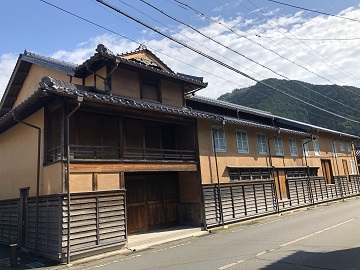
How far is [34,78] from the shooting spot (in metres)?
17.7

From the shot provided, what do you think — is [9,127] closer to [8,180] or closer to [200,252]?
[8,180]

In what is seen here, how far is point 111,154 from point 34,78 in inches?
313

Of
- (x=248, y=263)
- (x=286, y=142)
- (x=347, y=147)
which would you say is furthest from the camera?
(x=347, y=147)

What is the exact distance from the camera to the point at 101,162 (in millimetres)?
11641

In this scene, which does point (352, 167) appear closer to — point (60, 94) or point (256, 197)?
point (256, 197)

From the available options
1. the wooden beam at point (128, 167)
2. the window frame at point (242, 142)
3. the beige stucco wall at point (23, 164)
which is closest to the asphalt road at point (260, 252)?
the wooden beam at point (128, 167)

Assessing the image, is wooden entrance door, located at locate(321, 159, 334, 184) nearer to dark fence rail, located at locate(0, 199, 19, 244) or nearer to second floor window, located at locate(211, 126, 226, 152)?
second floor window, located at locate(211, 126, 226, 152)

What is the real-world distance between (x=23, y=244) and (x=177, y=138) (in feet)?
28.7

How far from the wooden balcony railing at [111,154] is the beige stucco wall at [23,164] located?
632mm

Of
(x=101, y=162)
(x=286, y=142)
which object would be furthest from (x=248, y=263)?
(x=286, y=142)

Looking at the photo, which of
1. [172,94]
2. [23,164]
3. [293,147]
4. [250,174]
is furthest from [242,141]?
[23,164]

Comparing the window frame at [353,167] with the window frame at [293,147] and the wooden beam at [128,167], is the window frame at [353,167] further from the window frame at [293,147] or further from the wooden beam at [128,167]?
the wooden beam at [128,167]

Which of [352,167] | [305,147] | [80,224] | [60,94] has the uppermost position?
[60,94]

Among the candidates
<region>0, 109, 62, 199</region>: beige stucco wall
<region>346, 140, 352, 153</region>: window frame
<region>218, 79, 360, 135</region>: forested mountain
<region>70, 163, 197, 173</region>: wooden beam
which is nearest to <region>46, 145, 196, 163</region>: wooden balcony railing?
<region>70, 163, 197, 173</region>: wooden beam
